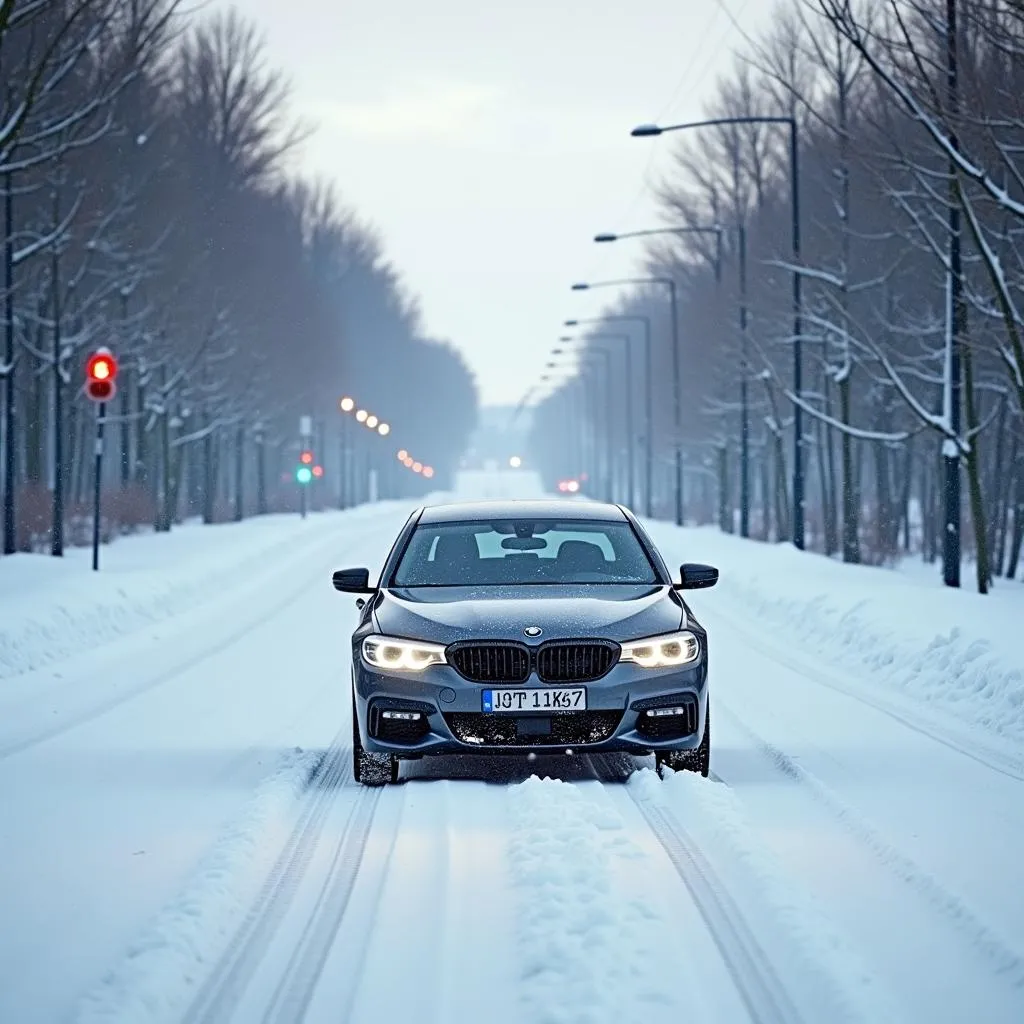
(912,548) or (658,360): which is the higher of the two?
(658,360)

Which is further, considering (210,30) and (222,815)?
(210,30)

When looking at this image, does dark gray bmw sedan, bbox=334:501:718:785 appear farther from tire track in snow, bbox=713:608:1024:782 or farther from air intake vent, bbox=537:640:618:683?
tire track in snow, bbox=713:608:1024:782

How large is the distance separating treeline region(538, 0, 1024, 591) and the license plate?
760cm

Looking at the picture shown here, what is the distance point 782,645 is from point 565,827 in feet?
38.2

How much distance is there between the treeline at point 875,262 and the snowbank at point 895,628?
2.21 m

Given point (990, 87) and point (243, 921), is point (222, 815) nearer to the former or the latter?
point (243, 921)

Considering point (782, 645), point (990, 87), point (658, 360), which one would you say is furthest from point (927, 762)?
point (658, 360)

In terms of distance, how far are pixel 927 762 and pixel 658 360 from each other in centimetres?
6621

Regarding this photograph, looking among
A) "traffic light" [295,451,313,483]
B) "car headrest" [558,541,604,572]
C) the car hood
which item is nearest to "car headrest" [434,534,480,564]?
the car hood

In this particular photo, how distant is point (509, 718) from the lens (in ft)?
30.8

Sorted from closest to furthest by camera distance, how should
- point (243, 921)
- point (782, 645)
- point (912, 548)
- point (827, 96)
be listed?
point (243, 921), point (782, 645), point (827, 96), point (912, 548)

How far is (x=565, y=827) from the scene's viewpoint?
8.07m

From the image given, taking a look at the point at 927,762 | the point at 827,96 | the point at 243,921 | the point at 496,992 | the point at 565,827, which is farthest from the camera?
the point at 827,96

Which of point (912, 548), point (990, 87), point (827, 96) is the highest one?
point (827, 96)
